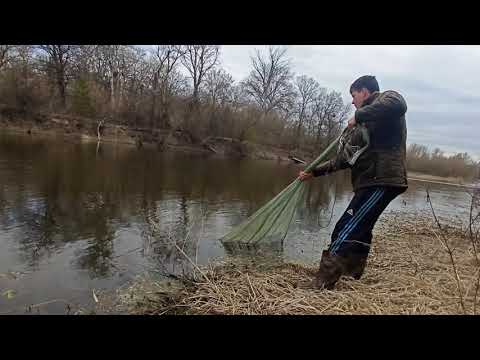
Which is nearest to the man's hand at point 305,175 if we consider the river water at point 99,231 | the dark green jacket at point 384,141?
the dark green jacket at point 384,141

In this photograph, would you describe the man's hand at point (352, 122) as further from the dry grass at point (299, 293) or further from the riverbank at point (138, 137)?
the riverbank at point (138, 137)

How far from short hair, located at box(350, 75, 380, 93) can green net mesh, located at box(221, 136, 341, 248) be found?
91 centimetres

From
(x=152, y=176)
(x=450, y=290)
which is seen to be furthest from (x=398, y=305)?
(x=152, y=176)

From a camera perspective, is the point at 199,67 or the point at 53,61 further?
the point at 199,67

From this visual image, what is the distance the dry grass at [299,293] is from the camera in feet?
10.2

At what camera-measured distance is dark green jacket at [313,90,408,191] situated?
312 centimetres

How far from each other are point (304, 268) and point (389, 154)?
86.2 inches

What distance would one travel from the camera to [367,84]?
11.6ft

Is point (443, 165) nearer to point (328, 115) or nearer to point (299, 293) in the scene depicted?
point (328, 115)

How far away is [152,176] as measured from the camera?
14.6 metres

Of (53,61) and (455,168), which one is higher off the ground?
(53,61)

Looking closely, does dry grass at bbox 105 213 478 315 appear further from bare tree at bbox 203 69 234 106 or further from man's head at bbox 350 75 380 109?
bare tree at bbox 203 69 234 106

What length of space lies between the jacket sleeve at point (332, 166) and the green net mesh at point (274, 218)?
26 cm
